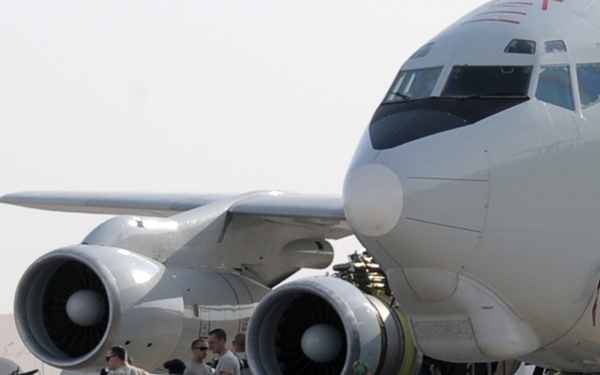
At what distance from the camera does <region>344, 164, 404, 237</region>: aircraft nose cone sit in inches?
550

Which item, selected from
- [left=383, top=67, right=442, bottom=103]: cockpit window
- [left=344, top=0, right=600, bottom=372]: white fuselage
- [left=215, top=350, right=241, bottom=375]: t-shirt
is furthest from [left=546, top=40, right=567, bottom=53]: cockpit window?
[left=215, top=350, right=241, bottom=375]: t-shirt

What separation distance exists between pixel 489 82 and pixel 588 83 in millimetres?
897

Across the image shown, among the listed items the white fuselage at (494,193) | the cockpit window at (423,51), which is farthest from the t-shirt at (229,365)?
the cockpit window at (423,51)

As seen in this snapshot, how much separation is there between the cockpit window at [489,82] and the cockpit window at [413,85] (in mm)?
196

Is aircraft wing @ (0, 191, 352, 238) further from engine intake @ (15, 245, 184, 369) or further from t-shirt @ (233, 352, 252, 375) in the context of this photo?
t-shirt @ (233, 352, 252, 375)

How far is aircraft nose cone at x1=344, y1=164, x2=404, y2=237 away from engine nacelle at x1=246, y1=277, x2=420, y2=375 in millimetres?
3858

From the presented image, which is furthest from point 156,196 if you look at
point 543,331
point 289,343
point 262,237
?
point 543,331

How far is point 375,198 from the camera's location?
14.0m

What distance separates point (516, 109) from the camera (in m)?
14.5

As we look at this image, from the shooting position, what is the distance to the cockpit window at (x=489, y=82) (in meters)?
14.7

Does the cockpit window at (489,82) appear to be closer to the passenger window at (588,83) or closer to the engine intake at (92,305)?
the passenger window at (588,83)

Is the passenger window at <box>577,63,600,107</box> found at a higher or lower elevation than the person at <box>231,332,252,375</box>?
higher

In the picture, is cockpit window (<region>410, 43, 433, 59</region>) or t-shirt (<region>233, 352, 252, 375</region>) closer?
cockpit window (<region>410, 43, 433, 59</region>)

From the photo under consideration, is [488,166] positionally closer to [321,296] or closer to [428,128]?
[428,128]
